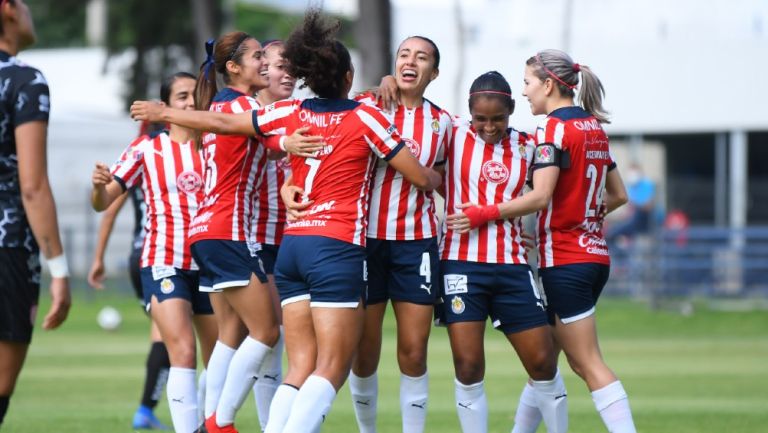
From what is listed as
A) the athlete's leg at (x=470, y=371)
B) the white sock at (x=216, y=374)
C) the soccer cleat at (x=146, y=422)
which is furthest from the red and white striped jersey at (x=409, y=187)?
the soccer cleat at (x=146, y=422)

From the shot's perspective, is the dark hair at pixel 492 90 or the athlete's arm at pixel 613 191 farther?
the athlete's arm at pixel 613 191

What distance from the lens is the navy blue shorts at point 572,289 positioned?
8.10 m

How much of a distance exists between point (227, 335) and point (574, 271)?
2.32 meters

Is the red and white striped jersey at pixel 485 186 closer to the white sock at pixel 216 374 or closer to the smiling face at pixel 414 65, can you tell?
the smiling face at pixel 414 65

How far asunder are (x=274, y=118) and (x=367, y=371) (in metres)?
1.71

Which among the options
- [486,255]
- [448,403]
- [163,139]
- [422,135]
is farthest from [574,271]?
[448,403]

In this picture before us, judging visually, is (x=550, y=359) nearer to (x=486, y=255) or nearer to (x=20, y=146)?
(x=486, y=255)

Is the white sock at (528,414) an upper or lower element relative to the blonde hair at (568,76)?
lower

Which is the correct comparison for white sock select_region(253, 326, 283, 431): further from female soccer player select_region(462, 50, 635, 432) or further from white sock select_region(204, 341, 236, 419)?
female soccer player select_region(462, 50, 635, 432)

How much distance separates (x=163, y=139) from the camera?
377 inches

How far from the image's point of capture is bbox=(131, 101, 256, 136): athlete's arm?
7703 mm

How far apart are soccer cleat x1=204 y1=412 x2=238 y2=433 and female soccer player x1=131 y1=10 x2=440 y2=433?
3.87 ft

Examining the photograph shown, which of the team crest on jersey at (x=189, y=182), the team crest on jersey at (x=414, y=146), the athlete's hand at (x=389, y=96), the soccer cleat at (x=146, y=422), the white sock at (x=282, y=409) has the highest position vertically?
the athlete's hand at (x=389, y=96)

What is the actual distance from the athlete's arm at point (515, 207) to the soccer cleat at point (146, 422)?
3750 millimetres
